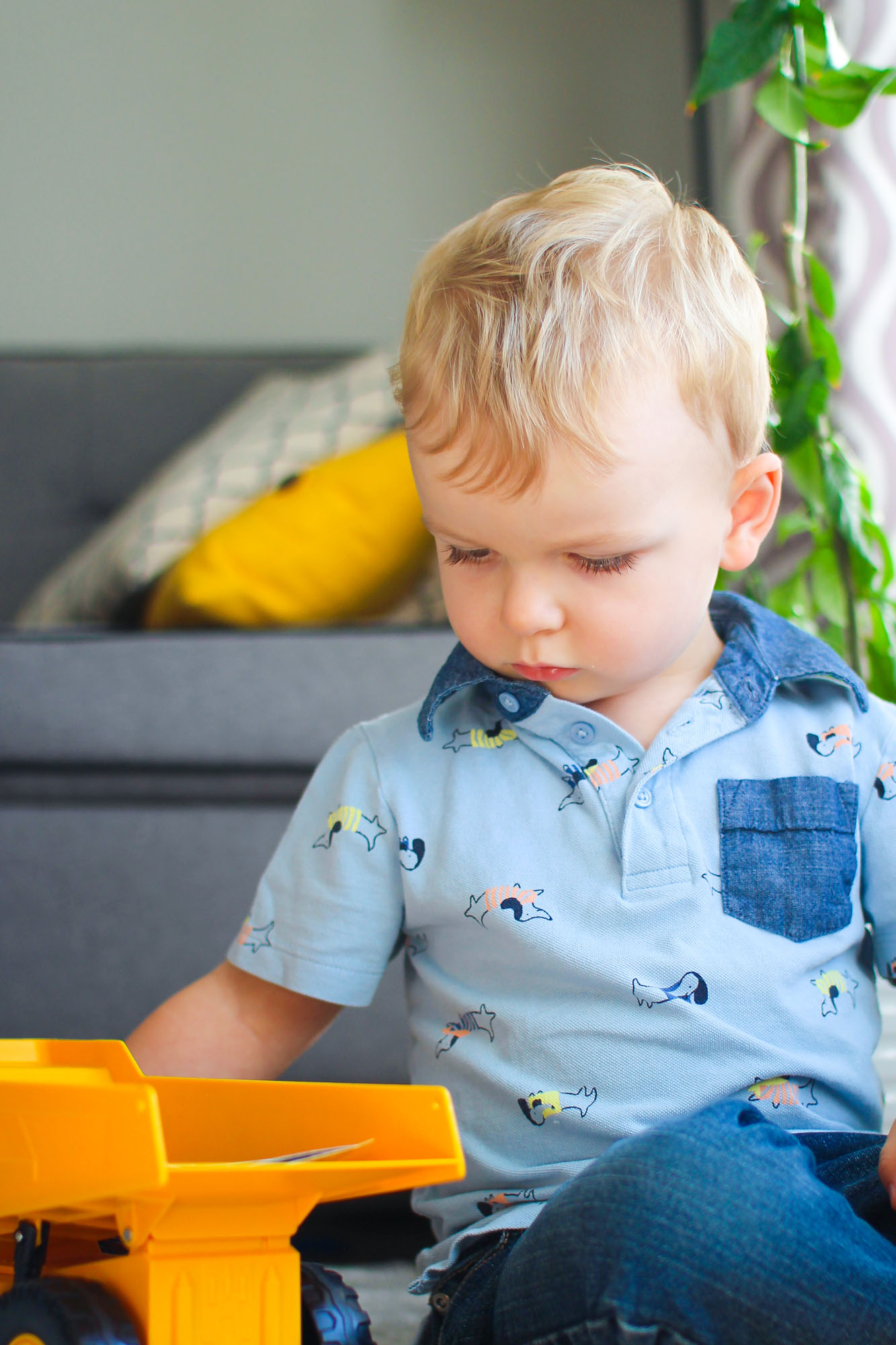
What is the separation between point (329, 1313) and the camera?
51 cm

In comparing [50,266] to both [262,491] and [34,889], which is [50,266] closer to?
[262,491]

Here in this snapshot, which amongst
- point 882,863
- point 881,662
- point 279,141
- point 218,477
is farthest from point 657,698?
point 279,141

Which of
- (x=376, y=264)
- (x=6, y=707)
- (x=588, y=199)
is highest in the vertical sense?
(x=588, y=199)

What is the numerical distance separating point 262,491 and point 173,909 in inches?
22.6

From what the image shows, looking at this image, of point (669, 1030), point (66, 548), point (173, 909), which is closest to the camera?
point (669, 1030)

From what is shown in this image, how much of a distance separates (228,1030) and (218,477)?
36.6 inches

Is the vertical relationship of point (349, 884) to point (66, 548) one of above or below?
above

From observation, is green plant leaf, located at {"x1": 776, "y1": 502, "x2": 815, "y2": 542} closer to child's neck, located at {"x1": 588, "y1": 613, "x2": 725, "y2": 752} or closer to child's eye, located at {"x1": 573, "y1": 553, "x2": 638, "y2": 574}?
child's neck, located at {"x1": 588, "y1": 613, "x2": 725, "y2": 752}

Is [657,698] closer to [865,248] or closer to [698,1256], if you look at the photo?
[698,1256]

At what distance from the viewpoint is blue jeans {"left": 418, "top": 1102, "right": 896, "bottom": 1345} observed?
0.47 metres

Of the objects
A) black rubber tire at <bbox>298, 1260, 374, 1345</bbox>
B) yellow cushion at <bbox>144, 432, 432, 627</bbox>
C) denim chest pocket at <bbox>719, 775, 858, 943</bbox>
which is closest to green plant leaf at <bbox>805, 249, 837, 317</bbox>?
yellow cushion at <bbox>144, 432, 432, 627</bbox>

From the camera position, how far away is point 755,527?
70 centimetres

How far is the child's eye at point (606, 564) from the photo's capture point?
604mm

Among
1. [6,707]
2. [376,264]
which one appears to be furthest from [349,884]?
[376,264]
